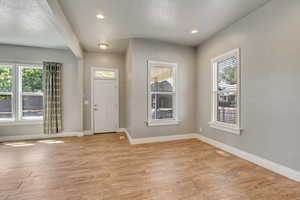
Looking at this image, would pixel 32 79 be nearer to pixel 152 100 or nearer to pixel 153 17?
pixel 152 100

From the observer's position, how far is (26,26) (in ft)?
10.1

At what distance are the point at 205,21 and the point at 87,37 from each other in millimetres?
2952

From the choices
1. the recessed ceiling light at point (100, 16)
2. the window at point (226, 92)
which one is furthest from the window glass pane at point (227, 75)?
the recessed ceiling light at point (100, 16)

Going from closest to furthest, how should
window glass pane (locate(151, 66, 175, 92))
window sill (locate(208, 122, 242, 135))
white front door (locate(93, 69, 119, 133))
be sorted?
window sill (locate(208, 122, 242, 135))
window glass pane (locate(151, 66, 175, 92))
white front door (locate(93, 69, 119, 133))

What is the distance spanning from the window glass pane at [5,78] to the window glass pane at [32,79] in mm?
324

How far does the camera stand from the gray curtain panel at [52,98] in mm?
4297

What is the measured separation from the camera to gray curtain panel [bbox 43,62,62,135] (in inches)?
169

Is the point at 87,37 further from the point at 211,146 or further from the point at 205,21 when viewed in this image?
the point at 211,146

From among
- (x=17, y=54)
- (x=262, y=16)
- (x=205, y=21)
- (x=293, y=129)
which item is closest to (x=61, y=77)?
(x=17, y=54)

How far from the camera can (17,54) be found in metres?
4.20

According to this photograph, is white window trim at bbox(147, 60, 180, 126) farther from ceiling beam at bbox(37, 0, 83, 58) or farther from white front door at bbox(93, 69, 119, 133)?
ceiling beam at bbox(37, 0, 83, 58)

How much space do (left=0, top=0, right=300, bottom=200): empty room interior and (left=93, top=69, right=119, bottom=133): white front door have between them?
0.04 metres

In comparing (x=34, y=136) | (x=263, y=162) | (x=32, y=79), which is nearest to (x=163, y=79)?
(x=263, y=162)

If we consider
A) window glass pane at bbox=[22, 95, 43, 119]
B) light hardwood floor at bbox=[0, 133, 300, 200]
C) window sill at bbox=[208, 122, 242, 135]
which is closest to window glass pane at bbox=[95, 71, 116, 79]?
window glass pane at bbox=[22, 95, 43, 119]
